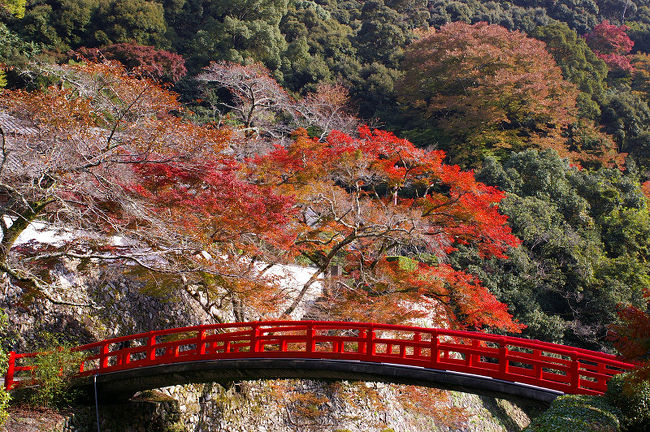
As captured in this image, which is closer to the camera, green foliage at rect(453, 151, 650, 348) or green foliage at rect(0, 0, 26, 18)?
green foliage at rect(453, 151, 650, 348)

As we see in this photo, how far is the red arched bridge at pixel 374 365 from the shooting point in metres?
7.47

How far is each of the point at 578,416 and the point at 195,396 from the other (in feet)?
28.4

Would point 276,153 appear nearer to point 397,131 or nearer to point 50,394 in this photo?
point 50,394

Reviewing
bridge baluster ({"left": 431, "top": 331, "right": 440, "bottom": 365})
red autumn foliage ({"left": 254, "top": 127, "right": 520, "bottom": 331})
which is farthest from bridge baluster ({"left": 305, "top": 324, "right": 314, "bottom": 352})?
red autumn foliage ({"left": 254, "top": 127, "right": 520, "bottom": 331})

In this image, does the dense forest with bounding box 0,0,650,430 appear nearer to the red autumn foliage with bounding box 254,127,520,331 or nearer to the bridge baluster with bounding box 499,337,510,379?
the red autumn foliage with bounding box 254,127,520,331

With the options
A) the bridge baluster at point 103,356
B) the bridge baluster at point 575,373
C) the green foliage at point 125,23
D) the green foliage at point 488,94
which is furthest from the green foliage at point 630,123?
the bridge baluster at point 103,356

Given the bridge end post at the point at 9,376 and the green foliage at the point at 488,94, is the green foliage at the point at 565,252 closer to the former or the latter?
the green foliage at the point at 488,94

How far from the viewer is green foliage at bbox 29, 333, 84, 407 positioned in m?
9.52

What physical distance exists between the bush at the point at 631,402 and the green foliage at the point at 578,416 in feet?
0.47

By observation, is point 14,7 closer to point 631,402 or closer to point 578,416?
point 578,416

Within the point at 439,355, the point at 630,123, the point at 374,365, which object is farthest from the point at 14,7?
the point at 630,123

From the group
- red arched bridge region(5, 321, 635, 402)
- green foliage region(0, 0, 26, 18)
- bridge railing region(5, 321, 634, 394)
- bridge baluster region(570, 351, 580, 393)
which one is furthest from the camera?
green foliage region(0, 0, 26, 18)

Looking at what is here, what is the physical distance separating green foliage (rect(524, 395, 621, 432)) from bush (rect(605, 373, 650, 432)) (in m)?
0.14

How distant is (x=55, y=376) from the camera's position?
966 centimetres
